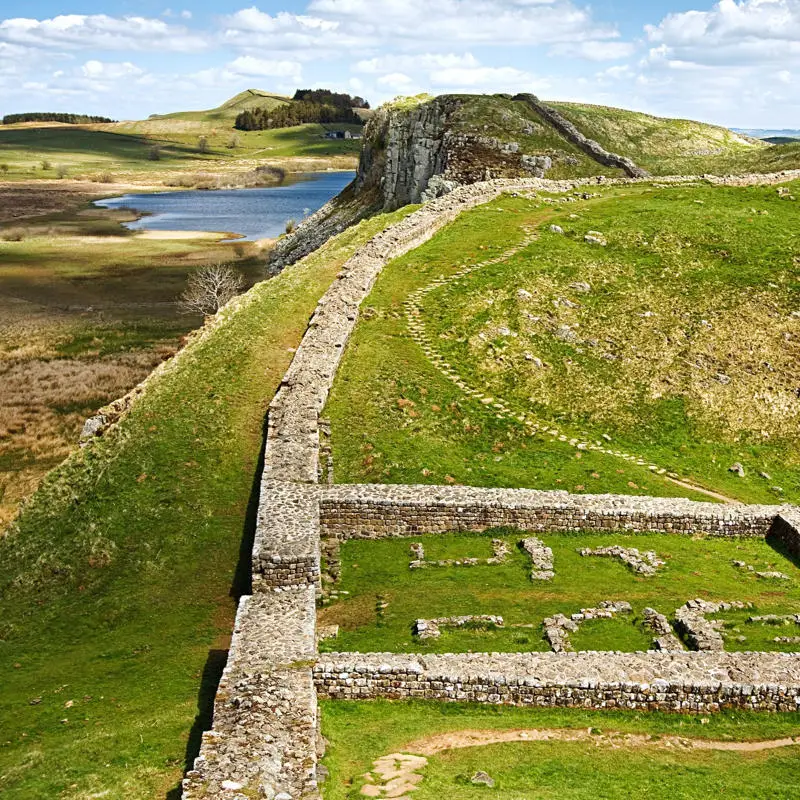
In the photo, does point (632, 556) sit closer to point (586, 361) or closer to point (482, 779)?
point (482, 779)

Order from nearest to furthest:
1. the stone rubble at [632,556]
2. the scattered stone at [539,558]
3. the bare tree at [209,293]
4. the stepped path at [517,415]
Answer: the scattered stone at [539,558]
the stone rubble at [632,556]
the stepped path at [517,415]
the bare tree at [209,293]

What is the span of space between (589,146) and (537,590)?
7101 cm

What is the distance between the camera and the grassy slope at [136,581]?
18.0 m

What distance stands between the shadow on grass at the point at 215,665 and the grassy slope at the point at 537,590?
10.0ft

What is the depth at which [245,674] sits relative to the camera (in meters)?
17.3

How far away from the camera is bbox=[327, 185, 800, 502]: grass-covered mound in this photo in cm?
3158

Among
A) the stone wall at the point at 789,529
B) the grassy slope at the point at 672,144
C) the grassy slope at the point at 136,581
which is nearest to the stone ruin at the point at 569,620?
the stone wall at the point at 789,529

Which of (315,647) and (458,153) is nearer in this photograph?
(315,647)

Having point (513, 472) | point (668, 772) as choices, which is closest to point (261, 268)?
point (513, 472)

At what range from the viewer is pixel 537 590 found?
77.8 ft

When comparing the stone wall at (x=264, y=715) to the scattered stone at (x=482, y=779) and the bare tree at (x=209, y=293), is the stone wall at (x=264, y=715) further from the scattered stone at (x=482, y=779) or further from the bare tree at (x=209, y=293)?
the bare tree at (x=209, y=293)

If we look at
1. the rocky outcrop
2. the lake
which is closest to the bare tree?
the rocky outcrop

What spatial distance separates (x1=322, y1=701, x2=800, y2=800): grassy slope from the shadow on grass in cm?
304

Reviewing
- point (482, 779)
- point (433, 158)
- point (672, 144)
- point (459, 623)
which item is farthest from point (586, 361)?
point (672, 144)
